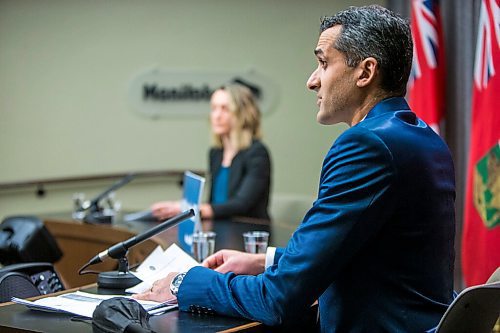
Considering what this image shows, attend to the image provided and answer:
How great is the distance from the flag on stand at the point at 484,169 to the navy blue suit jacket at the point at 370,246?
4.23 ft

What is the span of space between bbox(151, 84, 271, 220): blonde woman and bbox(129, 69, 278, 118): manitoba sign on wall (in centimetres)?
132

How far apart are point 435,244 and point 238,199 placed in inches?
96.2

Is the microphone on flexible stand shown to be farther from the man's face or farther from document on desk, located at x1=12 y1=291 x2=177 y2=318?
the man's face

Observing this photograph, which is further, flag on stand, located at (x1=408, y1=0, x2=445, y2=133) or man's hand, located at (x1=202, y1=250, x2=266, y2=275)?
flag on stand, located at (x1=408, y1=0, x2=445, y2=133)

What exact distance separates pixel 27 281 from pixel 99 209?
A: 6.45ft

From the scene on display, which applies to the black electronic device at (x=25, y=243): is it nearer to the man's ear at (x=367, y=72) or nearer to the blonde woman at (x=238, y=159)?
the blonde woman at (x=238, y=159)

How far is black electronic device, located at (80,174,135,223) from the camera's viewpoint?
400 cm

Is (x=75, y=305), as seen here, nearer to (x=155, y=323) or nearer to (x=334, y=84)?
(x=155, y=323)

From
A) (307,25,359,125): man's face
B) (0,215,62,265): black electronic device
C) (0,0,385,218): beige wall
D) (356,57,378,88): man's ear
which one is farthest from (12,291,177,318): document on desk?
(0,0,385,218): beige wall

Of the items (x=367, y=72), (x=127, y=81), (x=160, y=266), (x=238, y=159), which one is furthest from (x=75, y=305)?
(x=127, y=81)

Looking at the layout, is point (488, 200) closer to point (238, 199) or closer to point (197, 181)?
point (197, 181)

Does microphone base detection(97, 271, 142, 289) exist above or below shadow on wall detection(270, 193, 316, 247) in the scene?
above

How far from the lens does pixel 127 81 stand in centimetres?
572

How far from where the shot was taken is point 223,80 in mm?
5871
